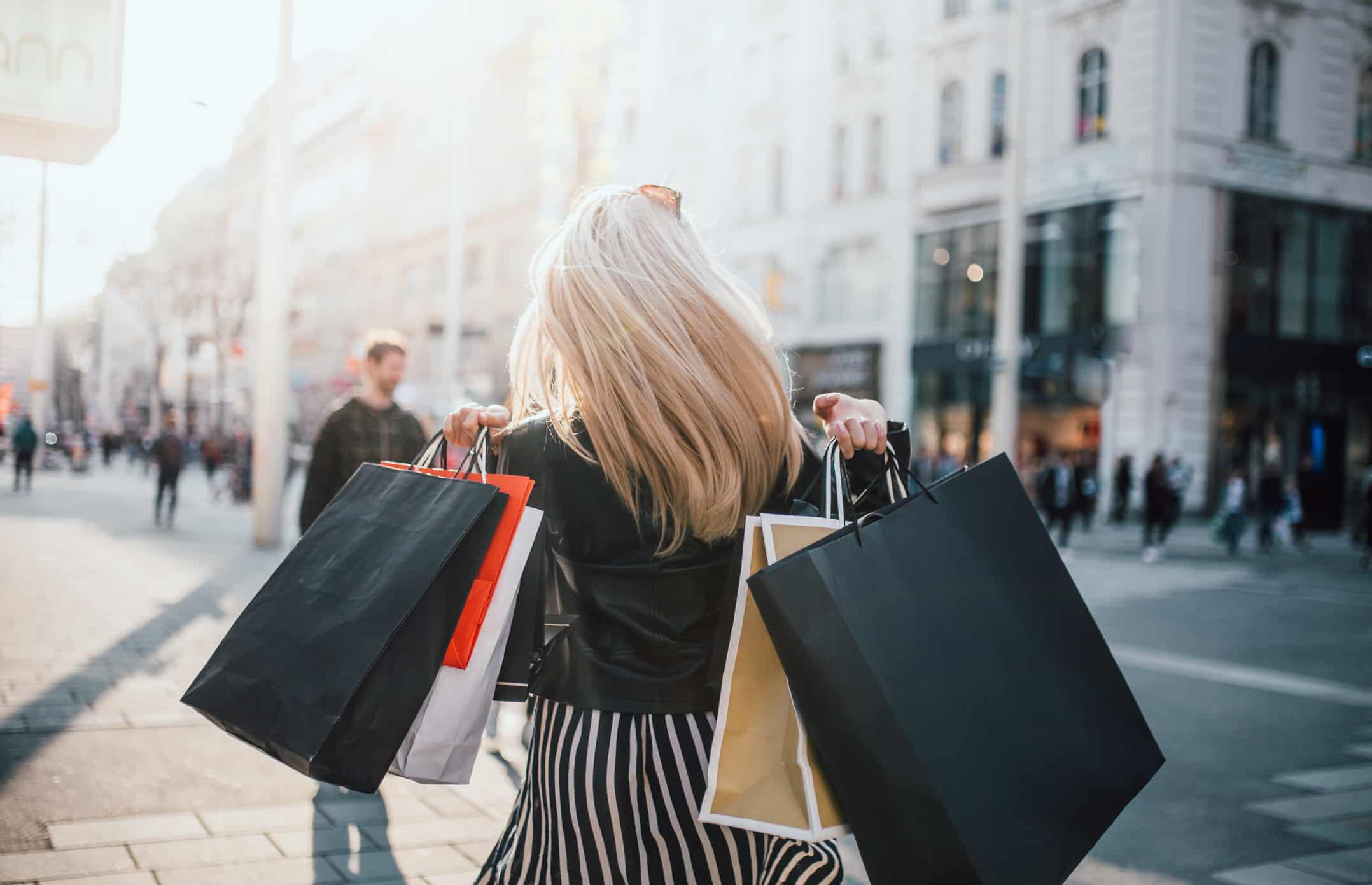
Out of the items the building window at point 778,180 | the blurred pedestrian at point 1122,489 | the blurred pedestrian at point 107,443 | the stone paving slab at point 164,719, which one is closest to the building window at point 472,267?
the blurred pedestrian at point 107,443

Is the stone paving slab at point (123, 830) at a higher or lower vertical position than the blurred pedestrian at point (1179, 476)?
lower

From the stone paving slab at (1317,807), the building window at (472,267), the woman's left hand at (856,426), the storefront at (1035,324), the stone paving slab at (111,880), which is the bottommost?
the stone paving slab at (1317,807)

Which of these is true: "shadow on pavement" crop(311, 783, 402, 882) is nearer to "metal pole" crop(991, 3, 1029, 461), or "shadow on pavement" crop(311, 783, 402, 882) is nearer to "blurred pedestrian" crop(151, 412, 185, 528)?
"blurred pedestrian" crop(151, 412, 185, 528)

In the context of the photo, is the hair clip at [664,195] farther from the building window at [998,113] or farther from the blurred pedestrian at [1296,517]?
the building window at [998,113]

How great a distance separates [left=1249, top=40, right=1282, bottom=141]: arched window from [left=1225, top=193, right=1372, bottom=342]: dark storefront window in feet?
4.83

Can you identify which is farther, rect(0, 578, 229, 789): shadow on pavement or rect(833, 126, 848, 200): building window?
rect(833, 126, 848, 200): building window

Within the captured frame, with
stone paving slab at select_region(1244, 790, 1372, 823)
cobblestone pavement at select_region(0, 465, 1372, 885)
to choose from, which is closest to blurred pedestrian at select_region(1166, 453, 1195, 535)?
cobblestone pavement at select_region(0, 465, 1372, 885)

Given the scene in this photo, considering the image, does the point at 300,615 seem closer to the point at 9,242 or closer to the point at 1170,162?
the point at 9,242

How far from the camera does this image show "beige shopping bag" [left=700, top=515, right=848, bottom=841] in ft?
5.55

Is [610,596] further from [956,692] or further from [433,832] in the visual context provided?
[433,832]

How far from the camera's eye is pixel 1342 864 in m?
4.22

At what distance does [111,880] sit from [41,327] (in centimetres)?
727

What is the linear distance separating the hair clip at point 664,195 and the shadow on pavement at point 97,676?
3.64 metres

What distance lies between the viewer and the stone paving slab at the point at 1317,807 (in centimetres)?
482
